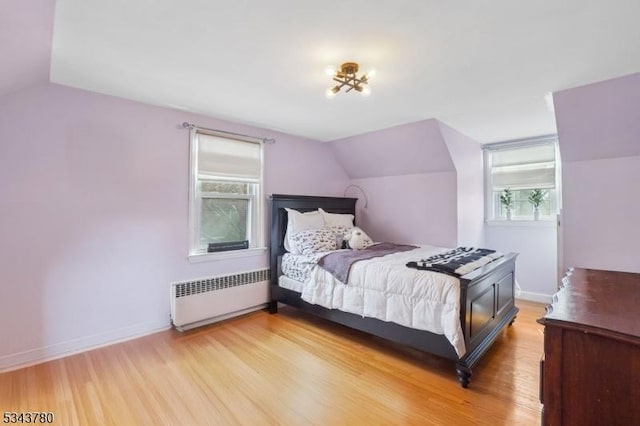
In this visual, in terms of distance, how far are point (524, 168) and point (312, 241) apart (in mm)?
3198

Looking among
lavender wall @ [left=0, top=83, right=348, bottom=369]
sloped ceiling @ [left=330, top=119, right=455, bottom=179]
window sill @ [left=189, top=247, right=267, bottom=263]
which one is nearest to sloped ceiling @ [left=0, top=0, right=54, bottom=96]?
lavender wall @ [left=0, top=83, right=348, bottom=369]

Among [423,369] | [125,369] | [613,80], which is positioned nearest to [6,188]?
[125,369]

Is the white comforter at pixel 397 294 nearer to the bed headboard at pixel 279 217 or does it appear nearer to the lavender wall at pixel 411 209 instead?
the bed headboard at pixel 279 217

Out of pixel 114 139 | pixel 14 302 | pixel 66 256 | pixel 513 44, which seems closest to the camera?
pixel 513 44

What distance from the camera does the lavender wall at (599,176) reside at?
2549 millimetres

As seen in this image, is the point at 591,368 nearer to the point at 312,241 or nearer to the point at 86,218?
the point at 312,241

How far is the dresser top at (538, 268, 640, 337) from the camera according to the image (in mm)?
1061

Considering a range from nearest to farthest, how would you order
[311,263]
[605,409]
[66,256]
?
[605,409]
[66,256]
[311,263]

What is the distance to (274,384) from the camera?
2.12 meters

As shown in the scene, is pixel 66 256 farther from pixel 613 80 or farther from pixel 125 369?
pixel 613 80

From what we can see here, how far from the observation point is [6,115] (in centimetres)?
223

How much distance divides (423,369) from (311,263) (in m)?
1.42

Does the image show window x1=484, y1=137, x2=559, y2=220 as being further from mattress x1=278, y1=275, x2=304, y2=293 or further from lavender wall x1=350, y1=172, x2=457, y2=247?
mattress x1=278, y1=275, x2=304, y2=293

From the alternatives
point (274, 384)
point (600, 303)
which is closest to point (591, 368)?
point (600, 303)
